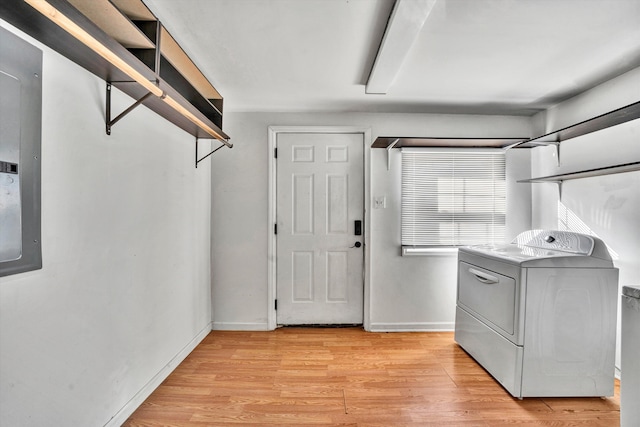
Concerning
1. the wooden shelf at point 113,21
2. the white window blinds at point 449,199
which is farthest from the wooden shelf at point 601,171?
the wooden shelf at point 113,21

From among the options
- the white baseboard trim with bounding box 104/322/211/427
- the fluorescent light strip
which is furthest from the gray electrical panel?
the white baseboard trim with bounding box 104/322/211/427

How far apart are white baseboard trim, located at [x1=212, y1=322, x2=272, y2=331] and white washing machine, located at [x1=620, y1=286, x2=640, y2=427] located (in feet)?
8.49

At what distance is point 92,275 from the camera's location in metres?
1.51

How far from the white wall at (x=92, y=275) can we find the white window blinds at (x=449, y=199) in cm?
219

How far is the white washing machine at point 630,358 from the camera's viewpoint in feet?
4.75

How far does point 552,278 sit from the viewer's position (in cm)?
197

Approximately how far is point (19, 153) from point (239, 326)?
2.44m

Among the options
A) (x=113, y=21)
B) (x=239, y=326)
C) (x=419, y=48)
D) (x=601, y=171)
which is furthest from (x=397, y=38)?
(x=239, y=326)

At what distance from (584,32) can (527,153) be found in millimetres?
1636

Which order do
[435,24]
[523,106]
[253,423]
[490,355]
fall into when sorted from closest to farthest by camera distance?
[435,24] → [253,423] → [490,355] → [523,106]

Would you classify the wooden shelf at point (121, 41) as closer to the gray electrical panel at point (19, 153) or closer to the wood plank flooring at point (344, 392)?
the gray electrical panel at point (19, 153)

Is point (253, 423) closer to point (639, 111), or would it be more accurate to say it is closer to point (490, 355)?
point (490, 355)

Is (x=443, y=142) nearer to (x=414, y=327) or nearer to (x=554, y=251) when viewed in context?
(x=554, y=251)

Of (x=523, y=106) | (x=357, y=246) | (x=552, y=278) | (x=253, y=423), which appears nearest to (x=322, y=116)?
(x=357, y=246)
